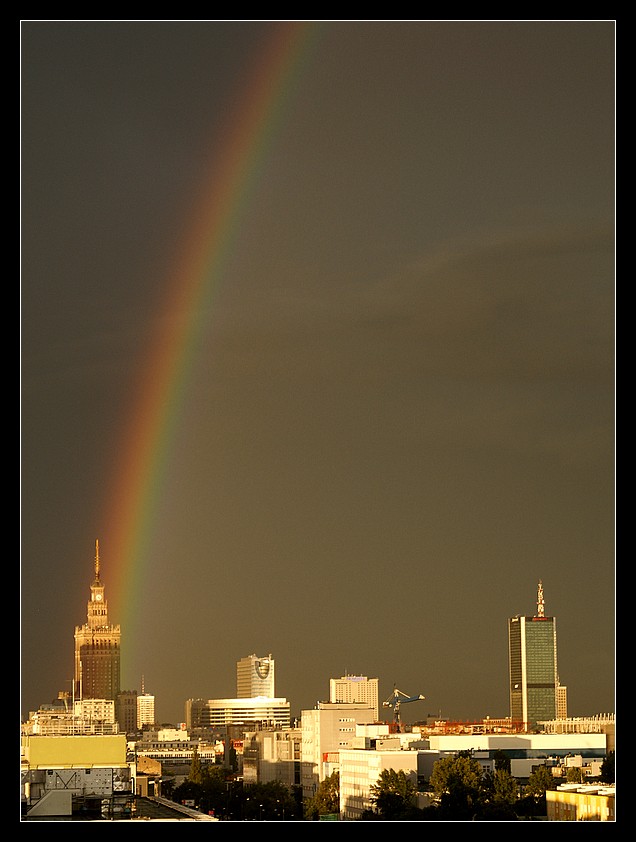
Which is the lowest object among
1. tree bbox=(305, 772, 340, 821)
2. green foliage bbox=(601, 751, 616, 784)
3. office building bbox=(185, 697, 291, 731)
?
office building bbox=(185, 697, 291, 731)

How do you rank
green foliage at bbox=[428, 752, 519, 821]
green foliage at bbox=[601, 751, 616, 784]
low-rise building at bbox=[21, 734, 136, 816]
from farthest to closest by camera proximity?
1. green foliage at bbox=[601, 751, 616, 784]
2. green foliage at bbox=[428, 752, 519, 821]
3. low-rise building at bbox=[21, 734, 136, 816]

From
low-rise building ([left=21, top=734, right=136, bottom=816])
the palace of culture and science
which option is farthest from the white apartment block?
low-rise building ([left=21, top=734, right=136, bottom=816])

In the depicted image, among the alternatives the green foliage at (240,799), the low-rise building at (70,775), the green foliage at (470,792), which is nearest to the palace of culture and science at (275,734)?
the low-rise building at (70,775)

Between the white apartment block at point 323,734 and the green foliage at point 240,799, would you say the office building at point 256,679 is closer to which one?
the white apartment block at point 323,734

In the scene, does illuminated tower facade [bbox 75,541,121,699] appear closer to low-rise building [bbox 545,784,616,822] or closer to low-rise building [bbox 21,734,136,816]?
low-rise building [bbox 21,734,136,816]

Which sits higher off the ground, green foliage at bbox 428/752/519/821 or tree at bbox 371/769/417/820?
green foliage at bbox 428/752/519/821
